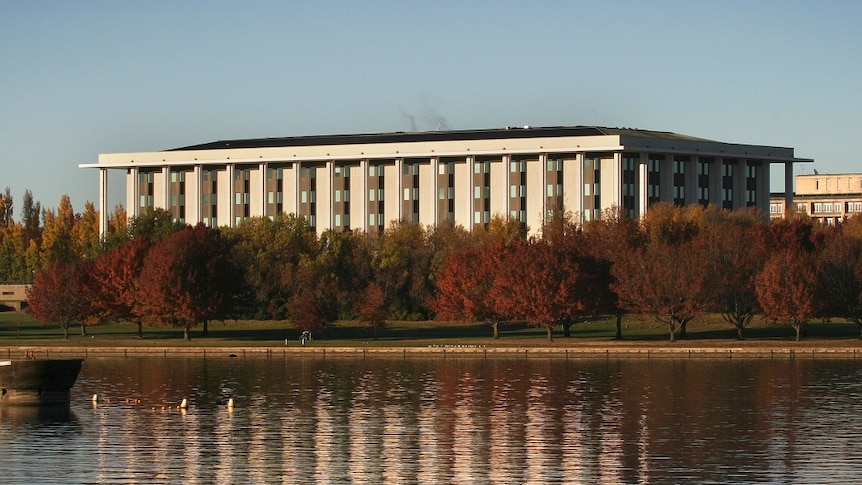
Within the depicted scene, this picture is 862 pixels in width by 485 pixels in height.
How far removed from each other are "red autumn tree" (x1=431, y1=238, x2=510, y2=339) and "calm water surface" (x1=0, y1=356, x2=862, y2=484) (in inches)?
1065

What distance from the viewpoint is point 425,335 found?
460 ft

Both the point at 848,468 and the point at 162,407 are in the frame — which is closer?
the point at 848,468

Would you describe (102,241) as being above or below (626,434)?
above

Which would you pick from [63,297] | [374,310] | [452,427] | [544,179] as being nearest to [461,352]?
[374,310]

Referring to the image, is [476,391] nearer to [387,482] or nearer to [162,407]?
[162,407]

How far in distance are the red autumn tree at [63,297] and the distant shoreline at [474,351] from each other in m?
14.3

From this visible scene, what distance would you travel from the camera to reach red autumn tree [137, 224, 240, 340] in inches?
5315

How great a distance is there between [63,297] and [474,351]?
133ft

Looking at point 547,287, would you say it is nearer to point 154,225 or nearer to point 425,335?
point 425,335

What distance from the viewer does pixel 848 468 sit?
177 ft

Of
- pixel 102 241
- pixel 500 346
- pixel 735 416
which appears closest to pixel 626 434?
pixel 735 416

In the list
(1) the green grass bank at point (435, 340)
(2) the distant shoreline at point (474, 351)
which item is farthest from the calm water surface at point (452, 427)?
(1) the green grass bank at point (435, 340)

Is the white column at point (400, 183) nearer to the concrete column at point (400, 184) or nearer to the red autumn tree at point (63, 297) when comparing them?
A: the concrete column at point (400, 184)

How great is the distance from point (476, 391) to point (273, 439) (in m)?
25.0
